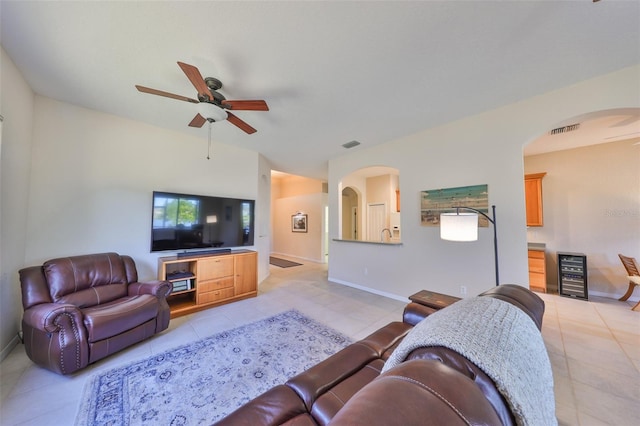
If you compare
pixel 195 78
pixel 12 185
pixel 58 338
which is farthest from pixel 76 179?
pixel 195 78

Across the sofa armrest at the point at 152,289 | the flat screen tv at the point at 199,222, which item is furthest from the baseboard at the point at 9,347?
the flat screen tv at the point at 199,222

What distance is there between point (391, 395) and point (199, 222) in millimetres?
3774

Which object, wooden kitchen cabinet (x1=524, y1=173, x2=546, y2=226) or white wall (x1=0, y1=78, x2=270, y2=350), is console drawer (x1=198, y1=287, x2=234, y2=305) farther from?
wooden kitchen cabinet (x1=524, y1=173, x2=546, y2=226)

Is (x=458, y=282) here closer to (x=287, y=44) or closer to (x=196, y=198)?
(x=287, y=44)

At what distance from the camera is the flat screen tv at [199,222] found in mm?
3252

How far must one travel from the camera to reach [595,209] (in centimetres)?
390

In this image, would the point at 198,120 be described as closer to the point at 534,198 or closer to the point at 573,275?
the point at 534,198

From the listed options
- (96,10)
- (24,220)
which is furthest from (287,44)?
(24,220)

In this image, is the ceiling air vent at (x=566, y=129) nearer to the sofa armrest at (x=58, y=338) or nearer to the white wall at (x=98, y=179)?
the white wall at (x=98, y=179)

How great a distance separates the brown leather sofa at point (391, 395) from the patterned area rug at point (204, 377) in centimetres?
90

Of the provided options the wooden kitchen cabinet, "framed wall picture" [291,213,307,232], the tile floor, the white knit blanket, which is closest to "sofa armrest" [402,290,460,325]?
the white knit blanket

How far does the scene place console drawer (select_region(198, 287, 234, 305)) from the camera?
3.30 metres

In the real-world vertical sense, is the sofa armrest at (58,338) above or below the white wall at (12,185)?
below

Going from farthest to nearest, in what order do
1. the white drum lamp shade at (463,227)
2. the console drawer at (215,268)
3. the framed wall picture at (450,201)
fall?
the console drawer at (215,268)
the framed wall picture at (450,201)
the white drum lamp shade at (463,227)
